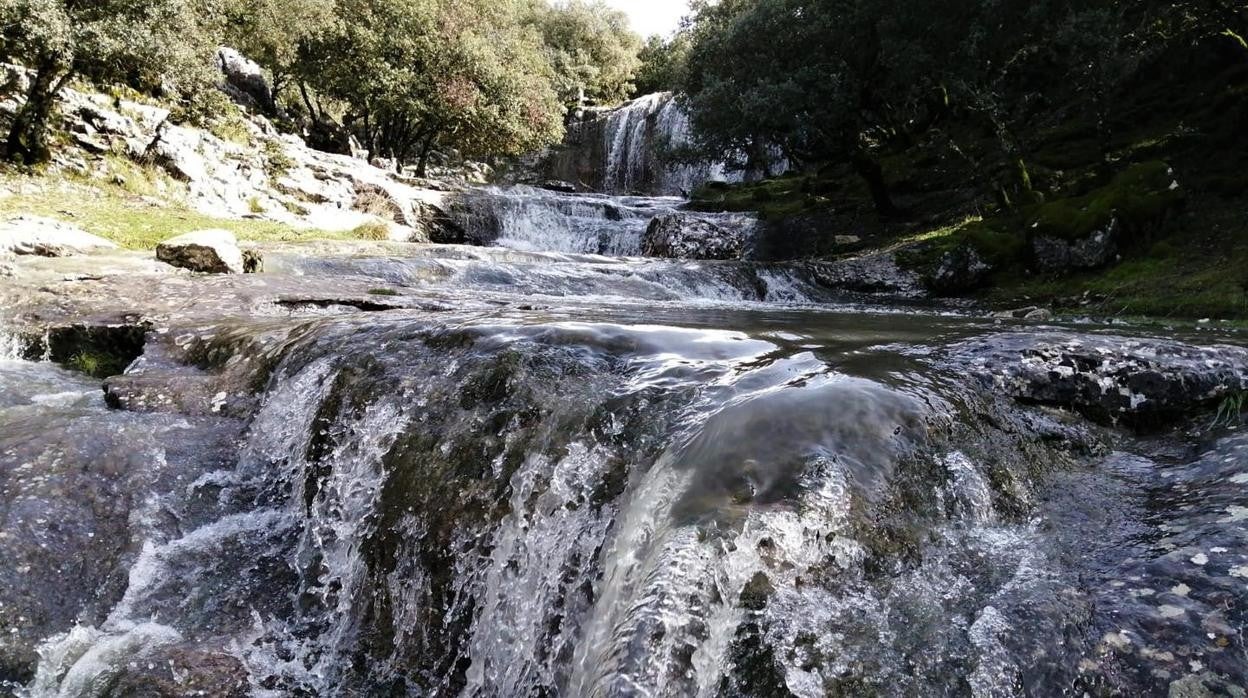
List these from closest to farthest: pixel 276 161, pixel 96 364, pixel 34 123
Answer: pixel 96 364 → pixel 34 123 → pixel 276 161

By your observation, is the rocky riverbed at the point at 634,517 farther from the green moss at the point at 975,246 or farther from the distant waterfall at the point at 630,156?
the distant waterfall at the point at 630,156

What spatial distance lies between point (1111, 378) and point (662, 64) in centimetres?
3757

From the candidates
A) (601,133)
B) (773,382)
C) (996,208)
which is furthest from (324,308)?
(601,133)

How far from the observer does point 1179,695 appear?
253 cm

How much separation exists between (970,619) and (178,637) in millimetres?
4398

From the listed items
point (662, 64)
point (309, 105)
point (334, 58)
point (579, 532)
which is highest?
point (662, 64)

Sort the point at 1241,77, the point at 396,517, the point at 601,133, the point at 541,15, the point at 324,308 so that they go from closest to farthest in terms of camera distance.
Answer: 1. the point at 396,517
2. the point at 324,308
3. the point at 1241,77
4. the point at 601,133
5. the point at 541,15

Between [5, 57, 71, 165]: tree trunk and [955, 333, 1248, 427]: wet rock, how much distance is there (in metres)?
21.0

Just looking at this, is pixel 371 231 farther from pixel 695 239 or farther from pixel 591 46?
pixel 591 46

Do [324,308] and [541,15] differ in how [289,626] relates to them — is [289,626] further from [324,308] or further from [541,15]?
[541,15]

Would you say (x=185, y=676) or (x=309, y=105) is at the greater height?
(x=309, y=105)

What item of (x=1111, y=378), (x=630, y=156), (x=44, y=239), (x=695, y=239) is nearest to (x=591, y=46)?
(x=630, y=156)

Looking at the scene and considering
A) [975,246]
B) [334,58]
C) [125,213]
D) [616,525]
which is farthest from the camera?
[334,58]

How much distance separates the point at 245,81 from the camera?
3088 cm
